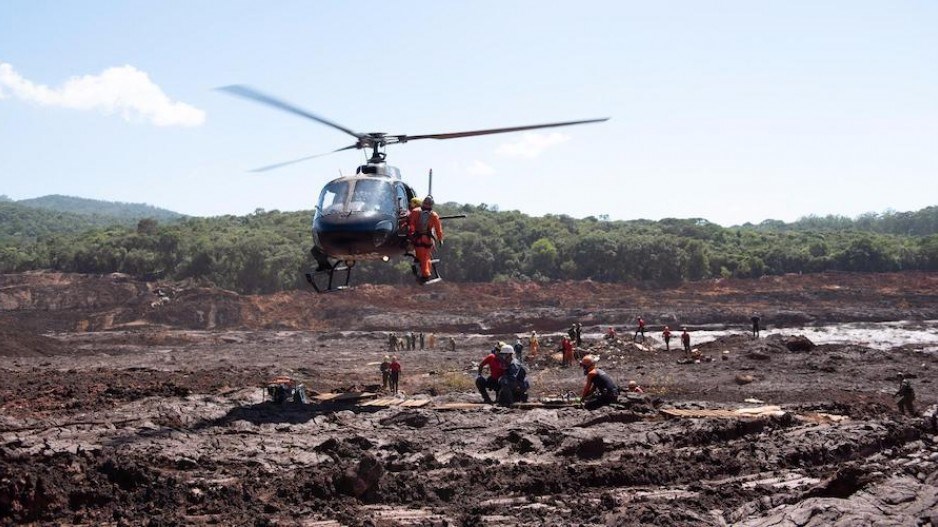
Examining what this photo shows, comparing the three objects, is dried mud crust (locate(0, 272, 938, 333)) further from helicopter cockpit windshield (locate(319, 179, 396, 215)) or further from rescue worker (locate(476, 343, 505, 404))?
helicopter cockpit windshield (locate(319, 179, 396, 215))

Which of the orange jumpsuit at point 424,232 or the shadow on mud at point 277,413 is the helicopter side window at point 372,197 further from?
the shadow on mud at point 277,413

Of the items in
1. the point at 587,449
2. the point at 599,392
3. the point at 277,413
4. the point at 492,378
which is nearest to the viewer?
the point at 587,449

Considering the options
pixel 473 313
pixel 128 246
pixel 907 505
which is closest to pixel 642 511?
pixel 907 505

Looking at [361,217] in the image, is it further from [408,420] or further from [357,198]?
[408,420]

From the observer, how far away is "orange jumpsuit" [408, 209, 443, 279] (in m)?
16.1

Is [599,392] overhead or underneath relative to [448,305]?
underneath

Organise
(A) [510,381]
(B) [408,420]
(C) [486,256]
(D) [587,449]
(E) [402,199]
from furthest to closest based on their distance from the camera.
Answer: (C) [486,256]
(E) [402,199]
(A) [510,381]
(B) [408,420]
(D) [587,449]

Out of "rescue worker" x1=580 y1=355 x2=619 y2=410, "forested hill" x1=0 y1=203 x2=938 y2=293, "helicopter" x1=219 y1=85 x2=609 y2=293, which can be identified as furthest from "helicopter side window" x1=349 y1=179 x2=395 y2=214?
"forested hill" x1=0 y1=203 x2=938 y2=293

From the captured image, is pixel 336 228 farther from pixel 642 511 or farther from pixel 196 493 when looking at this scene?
pixel 642 511

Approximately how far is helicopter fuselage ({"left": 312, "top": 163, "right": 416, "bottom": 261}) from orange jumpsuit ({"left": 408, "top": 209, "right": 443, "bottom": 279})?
0.75 feet

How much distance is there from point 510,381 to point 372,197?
389 cm

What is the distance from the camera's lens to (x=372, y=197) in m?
15.8

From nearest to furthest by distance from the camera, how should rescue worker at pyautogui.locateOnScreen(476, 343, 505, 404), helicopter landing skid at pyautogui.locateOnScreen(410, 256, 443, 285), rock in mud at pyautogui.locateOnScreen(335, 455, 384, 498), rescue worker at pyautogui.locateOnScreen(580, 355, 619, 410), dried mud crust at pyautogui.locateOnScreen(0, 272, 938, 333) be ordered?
1. rock in mud at pyautogui.locateOnScreen(335, 455, 384, 498)
2. rescue worker at pyautogui.locateOnScreen(580, 355, 619, 410)
3. rescue worker at pyautogui.locateOnScreen(476, 343, 505, 404)
4. helicopter landing skid at pyautogui.locateOnScreen(410, 256, 443, 285)
5. dried mud crust at pyautogui.locateOnScreen(0, 272, 938, 333)

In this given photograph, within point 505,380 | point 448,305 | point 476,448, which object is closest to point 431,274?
point 505,380
